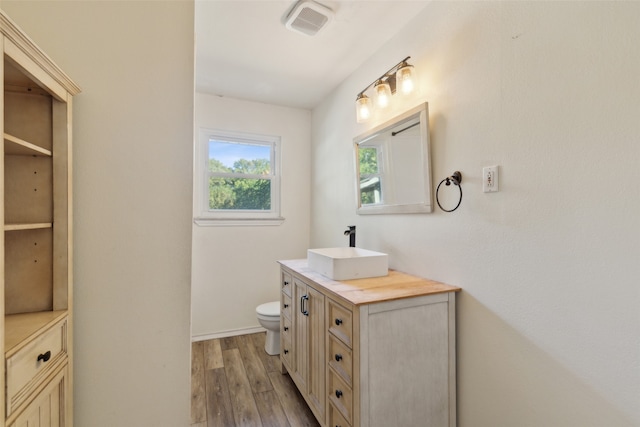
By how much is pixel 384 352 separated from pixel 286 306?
1010 millimetres

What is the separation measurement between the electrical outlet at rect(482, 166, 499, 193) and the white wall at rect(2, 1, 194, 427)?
4.28ft

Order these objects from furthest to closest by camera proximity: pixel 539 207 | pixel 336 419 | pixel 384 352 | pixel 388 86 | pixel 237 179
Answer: pixel 237 179
pixel 388 86
pixel 336 419
pixel 384 352
pixel 539 207

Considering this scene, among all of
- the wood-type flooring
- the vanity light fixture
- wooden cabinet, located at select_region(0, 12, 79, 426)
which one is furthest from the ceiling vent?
the wood-type flooring

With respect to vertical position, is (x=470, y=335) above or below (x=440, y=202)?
below

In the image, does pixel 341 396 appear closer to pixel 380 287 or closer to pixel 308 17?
pixel 380 287

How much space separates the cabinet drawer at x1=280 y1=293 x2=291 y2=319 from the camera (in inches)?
79.7

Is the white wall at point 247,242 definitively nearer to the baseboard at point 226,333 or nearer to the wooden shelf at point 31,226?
the baseboard at point 226,333

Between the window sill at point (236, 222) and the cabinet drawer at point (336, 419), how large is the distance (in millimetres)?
1909

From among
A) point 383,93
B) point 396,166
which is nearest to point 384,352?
point 396,166

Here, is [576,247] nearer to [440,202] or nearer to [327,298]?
[440,202]

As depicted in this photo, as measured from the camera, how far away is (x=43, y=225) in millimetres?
947

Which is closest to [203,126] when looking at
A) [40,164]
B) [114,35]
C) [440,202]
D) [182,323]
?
[114,35]

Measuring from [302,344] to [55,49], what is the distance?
1828 millimetres

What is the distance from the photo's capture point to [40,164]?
999mm
